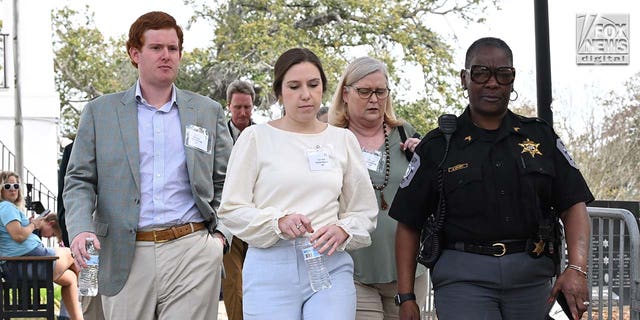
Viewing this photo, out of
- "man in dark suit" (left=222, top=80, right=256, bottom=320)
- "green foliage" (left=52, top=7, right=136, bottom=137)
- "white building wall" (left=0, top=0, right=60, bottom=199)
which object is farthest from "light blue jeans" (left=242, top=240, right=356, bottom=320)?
"green foliage" (left=52, top=7, right=136, bottom=137)

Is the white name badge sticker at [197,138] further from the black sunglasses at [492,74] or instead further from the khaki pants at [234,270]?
the khaki pants at [234,270]

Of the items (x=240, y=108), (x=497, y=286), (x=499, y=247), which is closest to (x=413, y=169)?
(x=499, y=247)

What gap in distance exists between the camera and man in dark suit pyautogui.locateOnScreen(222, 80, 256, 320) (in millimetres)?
8109

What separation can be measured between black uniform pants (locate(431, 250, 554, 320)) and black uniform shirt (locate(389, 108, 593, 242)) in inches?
4.1

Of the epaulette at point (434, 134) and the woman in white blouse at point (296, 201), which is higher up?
the epaulette at point (434, 134)

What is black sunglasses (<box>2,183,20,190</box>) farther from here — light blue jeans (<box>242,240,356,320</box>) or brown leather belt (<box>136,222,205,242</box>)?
light blue jeans (<box>242,240,356,320</box>)

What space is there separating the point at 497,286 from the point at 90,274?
207cm

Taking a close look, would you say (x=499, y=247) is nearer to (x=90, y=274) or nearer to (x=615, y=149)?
(x=90, y=274)

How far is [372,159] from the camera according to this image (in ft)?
19.0

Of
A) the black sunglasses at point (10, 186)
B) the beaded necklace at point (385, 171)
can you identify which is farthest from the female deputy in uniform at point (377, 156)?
the black sunglasses at point (10, 186)

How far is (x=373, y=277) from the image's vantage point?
5703 millimetres

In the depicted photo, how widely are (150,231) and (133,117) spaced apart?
59 centimetres

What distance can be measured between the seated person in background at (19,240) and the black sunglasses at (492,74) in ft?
25.6

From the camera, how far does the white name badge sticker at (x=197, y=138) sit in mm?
5641
